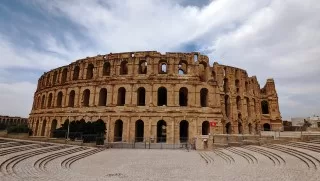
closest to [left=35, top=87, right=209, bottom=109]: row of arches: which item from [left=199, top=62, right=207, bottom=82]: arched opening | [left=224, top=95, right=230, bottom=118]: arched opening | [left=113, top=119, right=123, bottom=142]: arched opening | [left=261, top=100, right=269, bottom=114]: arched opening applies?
[left=199, top=62, right=207, bottom=82]: arched opening

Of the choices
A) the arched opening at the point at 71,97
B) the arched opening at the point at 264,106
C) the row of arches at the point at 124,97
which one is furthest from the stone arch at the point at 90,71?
the arched opening at the point at 264,106

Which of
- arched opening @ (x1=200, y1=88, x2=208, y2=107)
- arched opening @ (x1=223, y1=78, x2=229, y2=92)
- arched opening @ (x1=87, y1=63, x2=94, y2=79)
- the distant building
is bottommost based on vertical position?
the distant building

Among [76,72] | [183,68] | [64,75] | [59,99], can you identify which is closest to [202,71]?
[183,68]

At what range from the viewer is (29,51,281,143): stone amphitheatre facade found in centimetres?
3036

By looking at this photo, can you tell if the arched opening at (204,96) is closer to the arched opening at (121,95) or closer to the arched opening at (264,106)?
the arched opening at (121,95)

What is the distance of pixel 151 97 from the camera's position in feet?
102

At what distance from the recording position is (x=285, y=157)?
41.3 ft

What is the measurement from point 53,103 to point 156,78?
17720 mm

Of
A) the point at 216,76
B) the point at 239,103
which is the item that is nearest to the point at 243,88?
the point at 239,103

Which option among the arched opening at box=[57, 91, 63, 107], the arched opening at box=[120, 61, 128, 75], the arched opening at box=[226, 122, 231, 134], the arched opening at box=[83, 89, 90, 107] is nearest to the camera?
the arched opening at box=[120, 61, 128, 75]

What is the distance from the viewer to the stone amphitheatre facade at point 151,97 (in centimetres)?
3036

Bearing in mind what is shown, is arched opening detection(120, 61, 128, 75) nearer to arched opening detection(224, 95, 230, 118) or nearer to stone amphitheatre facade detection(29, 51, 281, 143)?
stone amphitheatre facade detection(29, 51, 281, 143)

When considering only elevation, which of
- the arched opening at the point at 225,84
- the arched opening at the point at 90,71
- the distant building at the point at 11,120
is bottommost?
the distant building at the point at 11,120

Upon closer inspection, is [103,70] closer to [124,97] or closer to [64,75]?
[124,97]
